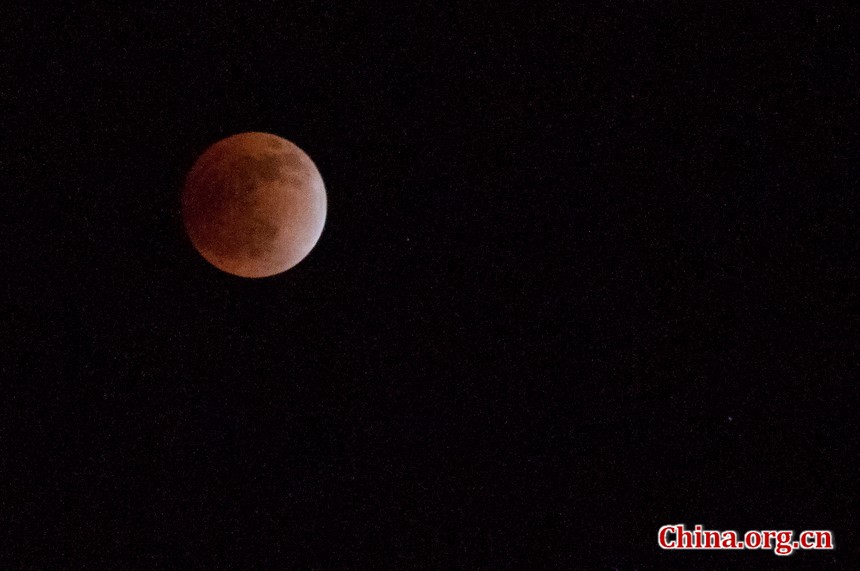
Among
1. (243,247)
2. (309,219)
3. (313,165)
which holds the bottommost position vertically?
(243,247)

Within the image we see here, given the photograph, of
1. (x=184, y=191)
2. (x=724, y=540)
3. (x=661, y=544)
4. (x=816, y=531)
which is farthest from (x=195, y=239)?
(x=816, y=531)

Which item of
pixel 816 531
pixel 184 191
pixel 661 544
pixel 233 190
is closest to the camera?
pixel 233 190

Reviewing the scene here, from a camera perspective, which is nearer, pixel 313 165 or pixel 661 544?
pixel 313 165

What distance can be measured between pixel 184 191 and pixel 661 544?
558cm

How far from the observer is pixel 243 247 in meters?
4.18

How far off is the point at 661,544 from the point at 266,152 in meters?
5.43

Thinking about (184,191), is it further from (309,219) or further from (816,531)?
(816,531)

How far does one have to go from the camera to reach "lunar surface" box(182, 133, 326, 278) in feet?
13.4

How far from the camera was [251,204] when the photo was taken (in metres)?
4.07

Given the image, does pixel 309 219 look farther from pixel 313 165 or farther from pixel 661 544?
pixel 661 544

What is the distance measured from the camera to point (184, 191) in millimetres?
4340

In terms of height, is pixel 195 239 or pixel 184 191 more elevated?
pixel 184 191

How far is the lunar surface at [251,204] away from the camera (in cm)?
409

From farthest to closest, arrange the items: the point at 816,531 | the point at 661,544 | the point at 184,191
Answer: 1. the point at 816,531
2. the point at 661,544
3. the point at 184,191
